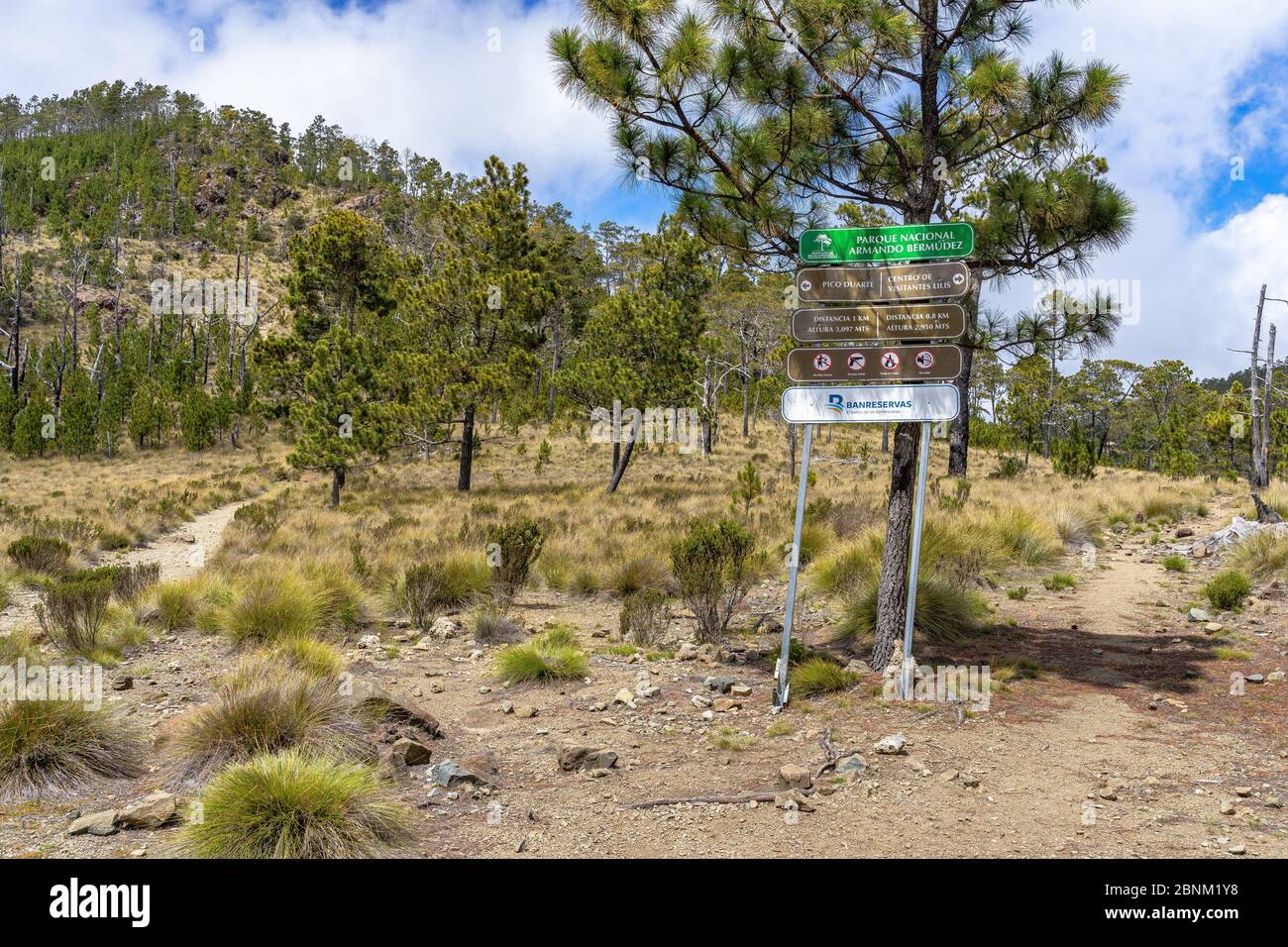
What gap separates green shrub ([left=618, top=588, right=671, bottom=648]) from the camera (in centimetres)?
916

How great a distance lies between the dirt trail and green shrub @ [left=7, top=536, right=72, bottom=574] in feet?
2.94

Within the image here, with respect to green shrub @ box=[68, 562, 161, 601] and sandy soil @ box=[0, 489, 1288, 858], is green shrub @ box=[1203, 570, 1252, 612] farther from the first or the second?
green shrub @ box=[68, 562, 161, 601]

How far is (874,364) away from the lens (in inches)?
277

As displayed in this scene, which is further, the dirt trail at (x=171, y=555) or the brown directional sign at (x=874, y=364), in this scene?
the dirt trail at (x=171, y=555)

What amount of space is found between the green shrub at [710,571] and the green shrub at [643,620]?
1.35 ft

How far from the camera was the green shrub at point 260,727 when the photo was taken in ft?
17.3

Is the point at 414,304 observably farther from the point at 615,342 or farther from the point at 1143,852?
the point at 1143,852

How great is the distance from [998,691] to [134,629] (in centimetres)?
885

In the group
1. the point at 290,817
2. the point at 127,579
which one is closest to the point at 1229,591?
the point at 290,817

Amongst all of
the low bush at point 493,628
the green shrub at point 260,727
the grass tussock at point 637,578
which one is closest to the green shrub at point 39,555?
the low bush at point 493,628

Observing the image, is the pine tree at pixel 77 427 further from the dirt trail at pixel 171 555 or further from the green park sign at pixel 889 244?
the green park sign at pixel 889 244

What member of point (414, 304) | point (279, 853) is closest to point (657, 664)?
point (279, 853)

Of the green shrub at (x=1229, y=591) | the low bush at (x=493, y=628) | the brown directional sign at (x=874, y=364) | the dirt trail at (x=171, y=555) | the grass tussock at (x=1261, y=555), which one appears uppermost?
the brown directional sign at (x=874, y=364)

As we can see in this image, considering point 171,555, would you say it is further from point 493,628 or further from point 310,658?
point 310,658
